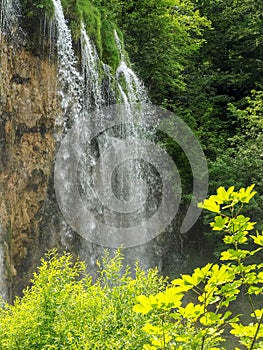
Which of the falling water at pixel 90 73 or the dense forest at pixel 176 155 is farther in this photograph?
the falling water at pixel 90 73

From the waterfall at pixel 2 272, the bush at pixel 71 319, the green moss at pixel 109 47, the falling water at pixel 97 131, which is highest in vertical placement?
the green moss at pixel 109 47

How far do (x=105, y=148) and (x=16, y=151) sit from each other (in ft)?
8.35

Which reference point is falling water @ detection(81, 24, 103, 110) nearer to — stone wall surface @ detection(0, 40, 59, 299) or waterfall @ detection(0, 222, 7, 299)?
stone wall surface @ detection(0, 40, 59, 299)

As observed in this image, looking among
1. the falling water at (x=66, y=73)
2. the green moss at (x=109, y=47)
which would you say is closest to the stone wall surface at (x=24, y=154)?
the falling water at (x=66, y=73)

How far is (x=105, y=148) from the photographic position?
10562 millimetres

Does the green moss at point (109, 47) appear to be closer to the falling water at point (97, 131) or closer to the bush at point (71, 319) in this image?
the falling water at point (97, 131)

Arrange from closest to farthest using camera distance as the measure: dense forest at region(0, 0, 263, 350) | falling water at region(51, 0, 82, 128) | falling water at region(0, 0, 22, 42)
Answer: dense forest at region(0, 0, 263, 350), falling water at region(0, 0, 22, 42), falling water at region(51, 0, 82, 128)

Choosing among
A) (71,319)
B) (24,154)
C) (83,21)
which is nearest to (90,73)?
(83,21)

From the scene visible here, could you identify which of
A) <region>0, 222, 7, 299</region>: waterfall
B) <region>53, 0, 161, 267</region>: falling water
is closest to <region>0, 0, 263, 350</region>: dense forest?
<region>53, 0, 161, 267</region>: falling water

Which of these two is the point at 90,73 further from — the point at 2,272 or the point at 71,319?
the point at 71,319

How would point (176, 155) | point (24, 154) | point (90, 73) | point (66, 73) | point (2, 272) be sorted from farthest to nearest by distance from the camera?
point (176, 155)
point (90, 73)
point (66, 73)
point (24, 154)
point (2, 272)

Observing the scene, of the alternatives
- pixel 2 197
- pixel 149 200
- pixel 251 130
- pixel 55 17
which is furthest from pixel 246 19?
pixel 2 197

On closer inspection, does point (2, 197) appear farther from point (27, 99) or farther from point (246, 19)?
point (246, 19)

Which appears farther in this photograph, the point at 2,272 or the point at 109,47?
the point at 109,47
